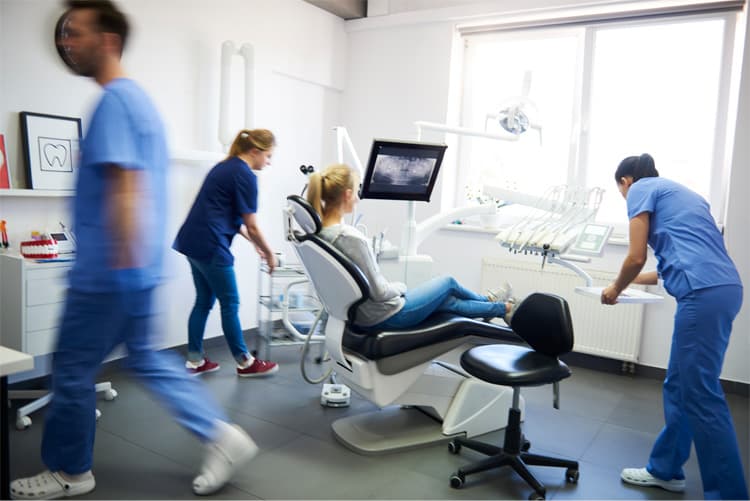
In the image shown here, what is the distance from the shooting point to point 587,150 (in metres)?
4.07

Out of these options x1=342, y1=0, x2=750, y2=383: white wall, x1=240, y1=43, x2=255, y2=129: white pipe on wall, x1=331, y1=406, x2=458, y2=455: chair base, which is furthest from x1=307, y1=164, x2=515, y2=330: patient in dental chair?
x1=342, y1=0, x2=750, y2=383: white wall

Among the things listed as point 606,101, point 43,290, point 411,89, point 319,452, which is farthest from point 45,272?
point 606,101

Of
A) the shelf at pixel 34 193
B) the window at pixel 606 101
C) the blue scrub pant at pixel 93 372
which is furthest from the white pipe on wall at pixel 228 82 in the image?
the blue scrub pant at pixel 93 372

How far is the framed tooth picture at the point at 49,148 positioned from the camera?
9.18ft

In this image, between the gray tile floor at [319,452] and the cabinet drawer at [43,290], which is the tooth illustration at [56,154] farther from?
the gray tile floor at [319,452]

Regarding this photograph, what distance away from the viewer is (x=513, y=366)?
7.01 ft

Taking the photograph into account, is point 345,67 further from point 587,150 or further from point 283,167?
point 587,150

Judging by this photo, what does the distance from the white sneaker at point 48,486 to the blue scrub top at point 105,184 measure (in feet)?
2.25

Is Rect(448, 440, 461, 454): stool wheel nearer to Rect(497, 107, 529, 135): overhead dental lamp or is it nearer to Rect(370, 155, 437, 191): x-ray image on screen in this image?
Rect(370, 155, 437, 191): x-ray image on screen

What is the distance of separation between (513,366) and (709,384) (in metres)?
0.65

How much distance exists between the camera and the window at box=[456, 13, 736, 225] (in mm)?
3717

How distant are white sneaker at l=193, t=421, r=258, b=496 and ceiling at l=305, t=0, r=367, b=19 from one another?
3463 mm

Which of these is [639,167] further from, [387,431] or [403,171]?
[387,431]

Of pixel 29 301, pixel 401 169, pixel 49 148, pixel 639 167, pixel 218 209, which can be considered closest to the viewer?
pixel 639 167
